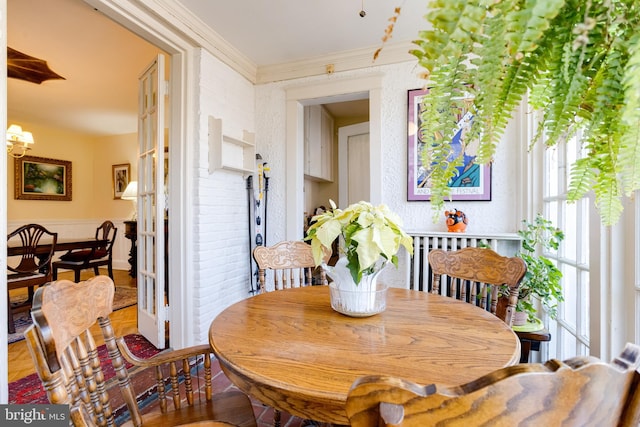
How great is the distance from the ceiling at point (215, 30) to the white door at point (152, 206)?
51 cm

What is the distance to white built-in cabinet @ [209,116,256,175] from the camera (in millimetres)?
2570

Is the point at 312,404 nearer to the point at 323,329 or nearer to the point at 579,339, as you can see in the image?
the point at 323,329

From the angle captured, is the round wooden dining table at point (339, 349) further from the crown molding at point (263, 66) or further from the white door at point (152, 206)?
the crown molding at point (263, 66)

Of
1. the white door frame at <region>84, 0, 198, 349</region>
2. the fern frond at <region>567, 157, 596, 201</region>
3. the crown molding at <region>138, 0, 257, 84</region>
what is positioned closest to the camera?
the fern frond at <region>567, 157, 596, 201</region>

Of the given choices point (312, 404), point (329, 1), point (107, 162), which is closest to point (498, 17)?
point (312, 404)

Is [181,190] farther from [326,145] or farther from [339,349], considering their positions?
[326,145]

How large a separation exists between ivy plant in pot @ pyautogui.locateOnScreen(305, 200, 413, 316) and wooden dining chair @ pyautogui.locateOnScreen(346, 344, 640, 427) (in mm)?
681

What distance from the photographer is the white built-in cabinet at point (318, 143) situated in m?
3.95

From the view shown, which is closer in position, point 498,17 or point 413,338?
point 498,17

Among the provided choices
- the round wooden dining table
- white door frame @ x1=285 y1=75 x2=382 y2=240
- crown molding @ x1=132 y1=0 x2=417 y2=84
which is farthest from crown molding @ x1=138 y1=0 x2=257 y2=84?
the round wooden dining table

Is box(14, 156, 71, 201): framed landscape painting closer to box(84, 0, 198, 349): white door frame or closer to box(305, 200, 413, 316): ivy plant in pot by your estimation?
box(84, 0, 198, 349): white door frame

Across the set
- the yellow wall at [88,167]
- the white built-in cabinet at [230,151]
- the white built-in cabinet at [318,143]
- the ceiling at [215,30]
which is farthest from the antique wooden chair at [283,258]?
the yellow wall at [88,167]

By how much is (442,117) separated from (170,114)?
8.18 ft

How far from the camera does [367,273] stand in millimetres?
1100
